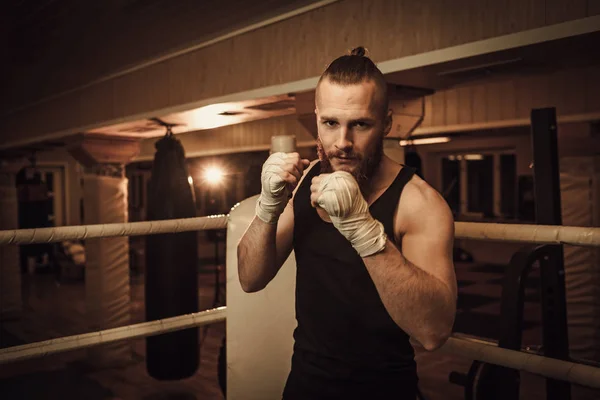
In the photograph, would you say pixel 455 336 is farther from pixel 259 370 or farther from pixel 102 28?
pixel 102 28

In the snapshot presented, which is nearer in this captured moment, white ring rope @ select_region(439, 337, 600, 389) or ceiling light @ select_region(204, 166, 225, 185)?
white ring rope @ select_region(439, 337, 600, 389)

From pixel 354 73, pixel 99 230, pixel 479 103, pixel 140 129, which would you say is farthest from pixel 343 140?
pixel 479 103

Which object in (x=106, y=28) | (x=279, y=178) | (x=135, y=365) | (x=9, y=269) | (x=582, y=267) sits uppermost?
(x=106, y=28)

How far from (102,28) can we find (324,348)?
2896mm

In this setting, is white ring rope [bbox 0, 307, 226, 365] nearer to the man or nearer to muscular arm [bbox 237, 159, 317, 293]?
muscular arm [bbox 237, 159, 317, 293]

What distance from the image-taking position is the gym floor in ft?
12.8

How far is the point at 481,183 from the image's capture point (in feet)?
36.1

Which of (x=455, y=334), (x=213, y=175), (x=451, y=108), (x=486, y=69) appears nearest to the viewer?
(x=455, y=334)

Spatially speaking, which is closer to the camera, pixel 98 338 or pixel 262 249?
pixel 262 249

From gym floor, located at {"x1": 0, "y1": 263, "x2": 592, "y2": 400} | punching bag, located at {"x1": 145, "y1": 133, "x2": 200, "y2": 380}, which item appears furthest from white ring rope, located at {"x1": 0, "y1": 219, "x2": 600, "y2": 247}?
gym floor, located at {"x1": 0, "y1": 263, "x2": 592, "y2": 400}

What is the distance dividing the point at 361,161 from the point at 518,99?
485 centimetres

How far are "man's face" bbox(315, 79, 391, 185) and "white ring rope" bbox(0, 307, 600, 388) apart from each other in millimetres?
636

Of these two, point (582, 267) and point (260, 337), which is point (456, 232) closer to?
point (260, 337)

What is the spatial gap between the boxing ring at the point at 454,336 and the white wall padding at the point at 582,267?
3.09 m
